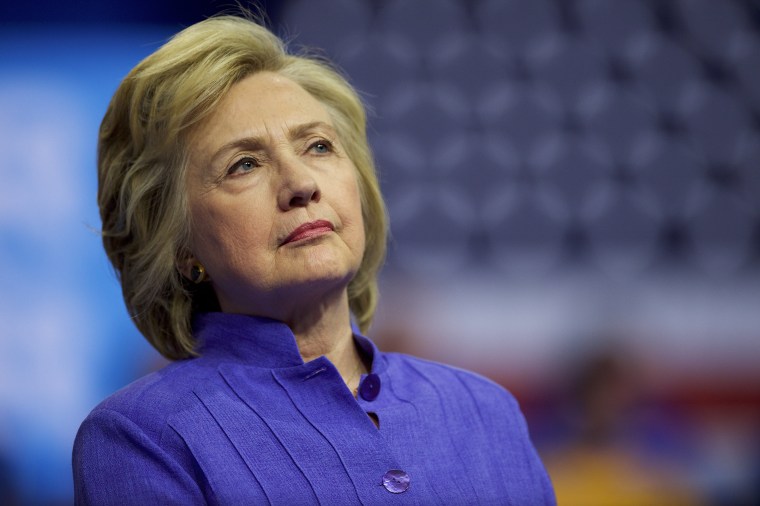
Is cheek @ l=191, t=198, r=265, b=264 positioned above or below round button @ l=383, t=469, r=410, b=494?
above

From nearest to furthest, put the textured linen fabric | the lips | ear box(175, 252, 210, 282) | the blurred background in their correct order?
the textured linen fabric < the lips < ear box(175, 252, 210, 282) < the blurred background

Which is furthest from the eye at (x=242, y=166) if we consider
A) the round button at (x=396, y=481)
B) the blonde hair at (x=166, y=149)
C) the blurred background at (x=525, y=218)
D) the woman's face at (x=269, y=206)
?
the blurred background at (x=525, y=218)

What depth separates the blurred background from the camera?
3.21 meters

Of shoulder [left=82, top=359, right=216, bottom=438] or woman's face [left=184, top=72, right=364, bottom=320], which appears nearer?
shoulder [left=82, top=359, right=216, bottom=438]

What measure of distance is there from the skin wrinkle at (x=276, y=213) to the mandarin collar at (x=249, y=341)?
0.03 metres

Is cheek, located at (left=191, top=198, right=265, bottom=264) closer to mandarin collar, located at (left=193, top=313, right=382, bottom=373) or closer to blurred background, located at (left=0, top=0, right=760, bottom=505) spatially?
mandarin collar, located at (left=193, top=313, right=382, bottom=373)

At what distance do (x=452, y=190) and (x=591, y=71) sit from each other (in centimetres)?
88

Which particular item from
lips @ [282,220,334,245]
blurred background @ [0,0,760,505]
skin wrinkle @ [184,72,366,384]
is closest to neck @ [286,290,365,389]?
skin wrinkle @ [184,72,366,384]

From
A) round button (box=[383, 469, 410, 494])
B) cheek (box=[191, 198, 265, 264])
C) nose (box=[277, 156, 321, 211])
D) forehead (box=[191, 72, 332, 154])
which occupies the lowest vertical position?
round button (box=[383, 469, 410, 494])

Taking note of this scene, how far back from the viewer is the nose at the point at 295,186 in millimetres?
1461

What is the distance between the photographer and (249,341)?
59.8 inches

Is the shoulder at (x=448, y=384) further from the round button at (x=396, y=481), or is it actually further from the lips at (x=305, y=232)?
the lips at (x=305, y=232)

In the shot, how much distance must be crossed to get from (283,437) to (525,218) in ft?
8.72

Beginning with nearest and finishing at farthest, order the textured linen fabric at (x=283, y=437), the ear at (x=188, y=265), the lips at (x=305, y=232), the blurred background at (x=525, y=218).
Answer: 1. the textured linen fabric at (x=283, y=437)
2. the lips at (x=305, y=232)
3. the ear at (x=188, y=265)
4. the blurred background at (x=525, y=218)
